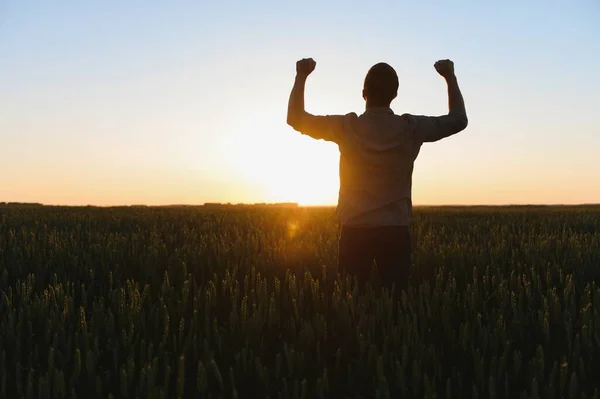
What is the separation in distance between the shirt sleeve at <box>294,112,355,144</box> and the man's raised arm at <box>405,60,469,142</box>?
1.61 ft

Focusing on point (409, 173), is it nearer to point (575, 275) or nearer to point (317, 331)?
point (317, 331)

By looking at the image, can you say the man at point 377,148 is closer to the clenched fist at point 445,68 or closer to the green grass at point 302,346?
the clenched fist at point 445,68

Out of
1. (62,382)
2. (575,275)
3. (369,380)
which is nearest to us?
(62,382)

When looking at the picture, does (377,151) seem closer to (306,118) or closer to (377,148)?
(377,148)

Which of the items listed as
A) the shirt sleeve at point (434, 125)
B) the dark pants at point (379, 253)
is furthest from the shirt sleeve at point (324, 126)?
the dark pants at point (379, 253)

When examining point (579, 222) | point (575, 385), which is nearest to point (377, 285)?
point (575, 385)

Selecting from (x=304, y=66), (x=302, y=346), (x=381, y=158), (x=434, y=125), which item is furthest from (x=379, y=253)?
(x=304, y=66)

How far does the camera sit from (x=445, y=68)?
4016 millimetres

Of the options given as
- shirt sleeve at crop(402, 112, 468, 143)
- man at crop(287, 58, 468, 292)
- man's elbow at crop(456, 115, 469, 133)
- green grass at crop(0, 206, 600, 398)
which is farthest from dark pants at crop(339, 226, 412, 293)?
man's elbow at crop(456, 115, 469, 133)

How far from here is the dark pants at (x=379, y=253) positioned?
155 inches

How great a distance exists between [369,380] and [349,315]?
2.40 ft

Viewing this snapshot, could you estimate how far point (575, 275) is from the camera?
16.3 feet

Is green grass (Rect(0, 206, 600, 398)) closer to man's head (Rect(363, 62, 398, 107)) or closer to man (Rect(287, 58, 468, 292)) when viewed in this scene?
man (Rect(287, 58, 468, 292))

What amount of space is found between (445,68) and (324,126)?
1.03 m
